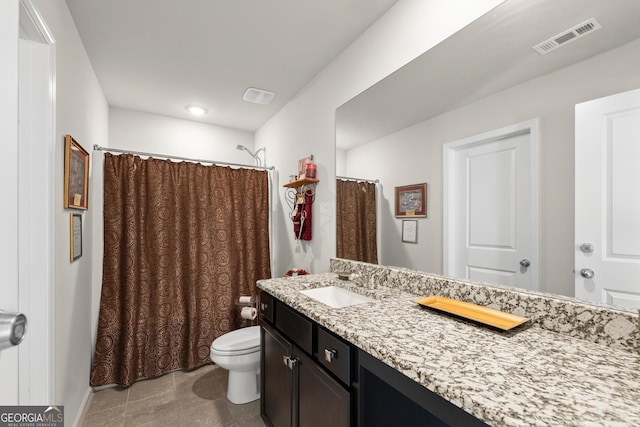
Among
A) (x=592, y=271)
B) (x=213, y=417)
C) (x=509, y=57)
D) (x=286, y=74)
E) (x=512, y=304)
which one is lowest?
(x=213, y=417)

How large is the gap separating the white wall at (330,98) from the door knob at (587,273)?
1.01 meters

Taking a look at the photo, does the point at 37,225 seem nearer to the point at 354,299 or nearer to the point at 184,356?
the point at 354,299

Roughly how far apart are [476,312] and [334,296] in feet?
2.49

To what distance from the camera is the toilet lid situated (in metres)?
1.88

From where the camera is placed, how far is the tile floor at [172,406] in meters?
1.72

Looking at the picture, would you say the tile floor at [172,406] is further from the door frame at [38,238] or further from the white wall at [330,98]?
the white wall at [330,98]

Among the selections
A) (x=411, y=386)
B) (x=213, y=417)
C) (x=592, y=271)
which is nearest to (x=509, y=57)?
(x=592, y=271)

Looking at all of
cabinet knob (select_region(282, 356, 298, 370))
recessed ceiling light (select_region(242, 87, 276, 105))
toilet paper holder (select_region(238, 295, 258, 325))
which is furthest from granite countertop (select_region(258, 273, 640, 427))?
recessed ceiling light (select_region(242, 87, 276, 105))

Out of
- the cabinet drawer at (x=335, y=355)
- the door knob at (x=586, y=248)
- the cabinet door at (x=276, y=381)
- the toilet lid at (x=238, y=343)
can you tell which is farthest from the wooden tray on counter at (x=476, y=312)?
the toilet lid at (x=238, y=343)

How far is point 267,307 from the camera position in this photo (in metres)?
1.58

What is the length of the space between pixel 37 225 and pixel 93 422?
4.55ft

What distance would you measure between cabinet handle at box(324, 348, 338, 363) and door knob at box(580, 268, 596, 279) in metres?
0.83

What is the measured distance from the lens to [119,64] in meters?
2.08

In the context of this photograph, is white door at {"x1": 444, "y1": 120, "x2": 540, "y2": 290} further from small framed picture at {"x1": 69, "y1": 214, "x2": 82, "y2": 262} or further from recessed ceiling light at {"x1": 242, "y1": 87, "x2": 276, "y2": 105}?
small framed picture at {"x1": 69, "y1": 214, "x2": 82, "y2": 262}
